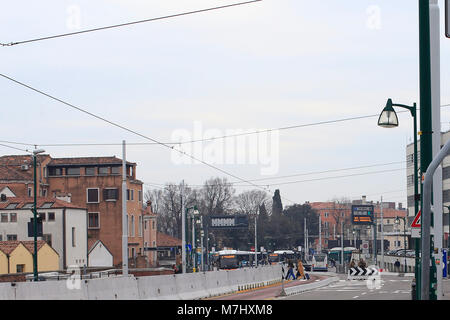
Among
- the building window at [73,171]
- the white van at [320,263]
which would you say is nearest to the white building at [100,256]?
the building window at [73,171]

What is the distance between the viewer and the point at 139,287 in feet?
97.1

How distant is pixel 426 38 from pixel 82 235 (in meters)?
76.0

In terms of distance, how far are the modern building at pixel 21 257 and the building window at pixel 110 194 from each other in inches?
874

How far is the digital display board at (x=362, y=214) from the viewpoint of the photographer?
131125 millimetres

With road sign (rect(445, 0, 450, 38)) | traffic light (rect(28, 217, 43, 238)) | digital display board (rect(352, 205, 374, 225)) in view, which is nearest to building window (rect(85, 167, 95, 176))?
traffic light (rect(28, 217, 43, 238))

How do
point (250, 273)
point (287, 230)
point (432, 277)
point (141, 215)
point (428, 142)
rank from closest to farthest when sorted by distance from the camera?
point (428, 142) → point (432, 277) → point (250, 273) → point (141, 215) → point (287, 230)

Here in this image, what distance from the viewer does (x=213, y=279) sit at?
40.1 m

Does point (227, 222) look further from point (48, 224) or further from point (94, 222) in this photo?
point (48, 224)

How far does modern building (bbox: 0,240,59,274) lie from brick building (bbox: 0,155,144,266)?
18.7m

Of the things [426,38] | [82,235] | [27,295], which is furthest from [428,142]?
[82,235]

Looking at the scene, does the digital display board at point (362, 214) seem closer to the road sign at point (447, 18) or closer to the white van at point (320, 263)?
the white van at point (320, 263)

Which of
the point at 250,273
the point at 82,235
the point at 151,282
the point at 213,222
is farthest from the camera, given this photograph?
the point at 213,222
